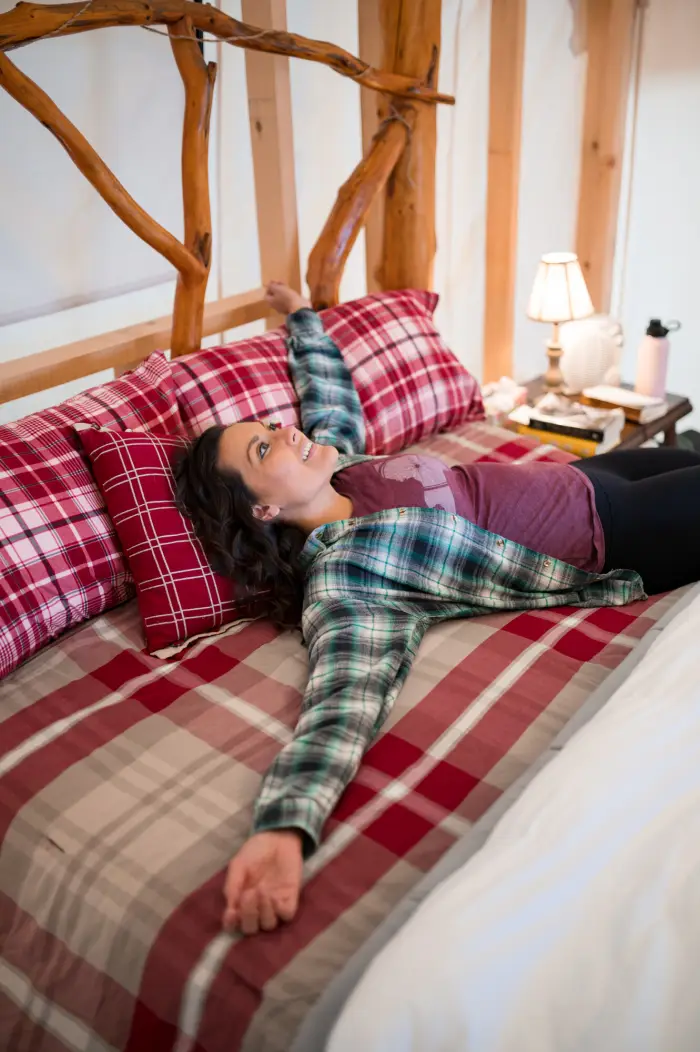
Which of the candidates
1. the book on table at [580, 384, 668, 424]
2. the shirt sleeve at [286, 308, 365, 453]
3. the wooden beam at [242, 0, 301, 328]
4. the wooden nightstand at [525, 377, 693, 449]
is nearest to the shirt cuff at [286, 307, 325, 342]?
the shirt sleeve at [286, 308, 365, 453]

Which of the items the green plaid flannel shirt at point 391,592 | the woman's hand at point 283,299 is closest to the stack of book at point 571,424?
the woman's hand at point 283,299

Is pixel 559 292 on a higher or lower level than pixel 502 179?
lower

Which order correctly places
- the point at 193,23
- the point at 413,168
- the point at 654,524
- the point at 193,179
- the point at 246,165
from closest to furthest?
the point at 654,524 → the point at 193,23 → the point at 193,179 → the point at 246,165 → the point at 413,168

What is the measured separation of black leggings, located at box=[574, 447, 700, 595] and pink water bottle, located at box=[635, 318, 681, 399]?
3.23ft

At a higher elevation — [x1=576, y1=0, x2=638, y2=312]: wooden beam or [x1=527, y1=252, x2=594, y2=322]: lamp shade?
[x1=576, y1=0, x2=638, y2=312]: wooden beam

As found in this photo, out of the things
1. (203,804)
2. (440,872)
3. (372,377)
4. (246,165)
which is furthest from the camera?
(246,165)

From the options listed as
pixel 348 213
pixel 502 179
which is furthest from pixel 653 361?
pixel 348 213

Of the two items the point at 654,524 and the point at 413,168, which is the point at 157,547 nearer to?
the point at 654,524

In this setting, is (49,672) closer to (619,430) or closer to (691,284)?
(619,430)

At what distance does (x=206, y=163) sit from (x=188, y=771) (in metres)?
1.31

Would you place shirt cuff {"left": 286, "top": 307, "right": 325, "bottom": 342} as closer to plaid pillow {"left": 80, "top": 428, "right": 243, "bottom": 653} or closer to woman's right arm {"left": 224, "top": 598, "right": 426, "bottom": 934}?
plaid pillow {"left": 80, "top": 428, "right": 243, "bottom": 653}

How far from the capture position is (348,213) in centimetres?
227

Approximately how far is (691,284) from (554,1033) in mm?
3132

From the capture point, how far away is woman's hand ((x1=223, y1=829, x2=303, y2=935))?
3.27ft
